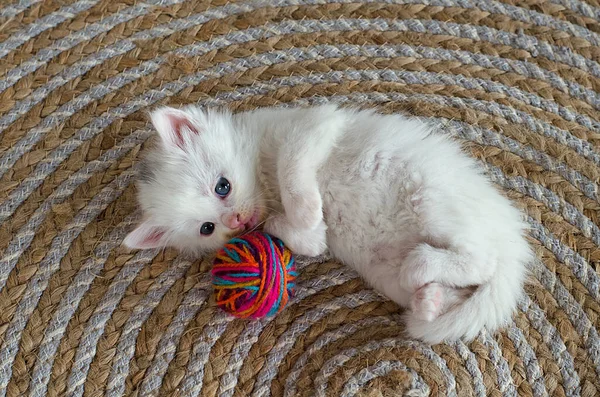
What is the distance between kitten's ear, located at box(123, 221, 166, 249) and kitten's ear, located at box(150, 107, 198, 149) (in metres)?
0.23

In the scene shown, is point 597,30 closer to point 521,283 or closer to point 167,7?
point 521,283

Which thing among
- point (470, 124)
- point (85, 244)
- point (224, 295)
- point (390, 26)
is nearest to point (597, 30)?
point (470, 124)

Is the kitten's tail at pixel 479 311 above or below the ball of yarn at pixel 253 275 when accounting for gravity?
below

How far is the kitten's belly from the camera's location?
5.25 ft

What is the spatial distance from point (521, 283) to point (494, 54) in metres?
0.69

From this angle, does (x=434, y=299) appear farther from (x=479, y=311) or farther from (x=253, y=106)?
(x=253, y=106)

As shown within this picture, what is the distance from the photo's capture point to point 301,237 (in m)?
1.65

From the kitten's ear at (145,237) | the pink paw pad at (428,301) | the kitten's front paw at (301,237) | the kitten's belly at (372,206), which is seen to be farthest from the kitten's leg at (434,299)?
the kitten's ear at (145,237)

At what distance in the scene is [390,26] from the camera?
6.31 ft

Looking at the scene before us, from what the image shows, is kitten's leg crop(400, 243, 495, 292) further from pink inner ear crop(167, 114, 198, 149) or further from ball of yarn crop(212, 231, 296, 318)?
pink inner ear crop(167, 114, 198, 149)

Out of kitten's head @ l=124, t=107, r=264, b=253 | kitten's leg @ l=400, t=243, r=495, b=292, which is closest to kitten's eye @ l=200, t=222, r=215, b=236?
kitten's head @ l=124, t=107, r=264, b=253

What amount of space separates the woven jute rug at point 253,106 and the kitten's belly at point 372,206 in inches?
7.2

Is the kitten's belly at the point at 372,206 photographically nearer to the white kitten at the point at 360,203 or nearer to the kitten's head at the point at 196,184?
the white kitten at the point at 360,203

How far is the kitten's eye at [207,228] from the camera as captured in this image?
1700 millimetres
